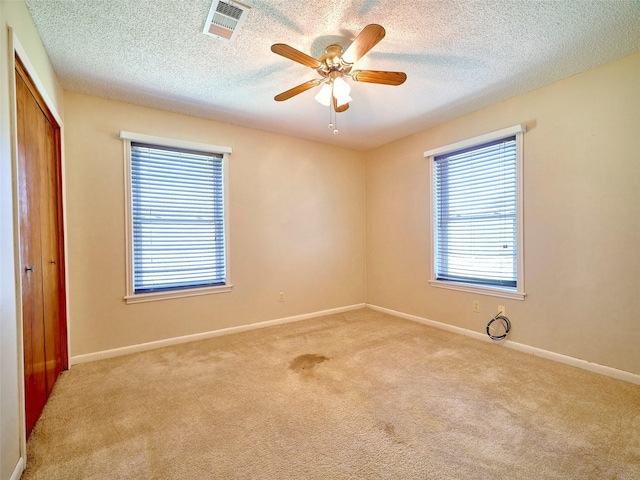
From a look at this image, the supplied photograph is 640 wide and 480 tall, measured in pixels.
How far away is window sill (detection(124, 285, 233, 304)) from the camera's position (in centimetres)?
312

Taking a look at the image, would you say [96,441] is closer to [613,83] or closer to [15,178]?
[15,178]

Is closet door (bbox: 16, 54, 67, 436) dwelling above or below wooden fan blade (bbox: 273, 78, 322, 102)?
below

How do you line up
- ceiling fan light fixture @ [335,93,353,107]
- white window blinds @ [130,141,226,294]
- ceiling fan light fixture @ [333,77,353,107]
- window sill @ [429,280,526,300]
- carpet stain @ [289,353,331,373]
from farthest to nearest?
white window blinds @ [130,141,226,294] → window sill @ [429,280,526,300] → carpet stain @ [289,353,331,373] → ceiling fan light fixture @ [335,93,353,107] → ceiling fan light fixture @ [333,77,353,107]

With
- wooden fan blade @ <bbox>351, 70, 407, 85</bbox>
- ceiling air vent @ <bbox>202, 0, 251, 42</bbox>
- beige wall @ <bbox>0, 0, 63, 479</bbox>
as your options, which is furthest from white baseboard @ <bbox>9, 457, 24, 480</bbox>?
wooden fan blade @ <bbox>351, 70, 407, 85</bbox>

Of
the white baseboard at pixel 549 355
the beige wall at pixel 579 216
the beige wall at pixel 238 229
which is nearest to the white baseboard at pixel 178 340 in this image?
the beige wall at pixel 238 229

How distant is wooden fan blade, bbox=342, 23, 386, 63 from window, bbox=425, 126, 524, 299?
1982mm

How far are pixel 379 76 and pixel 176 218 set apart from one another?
2540 mm

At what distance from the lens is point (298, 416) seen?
1.97 metres

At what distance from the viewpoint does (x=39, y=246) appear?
84.4 inches

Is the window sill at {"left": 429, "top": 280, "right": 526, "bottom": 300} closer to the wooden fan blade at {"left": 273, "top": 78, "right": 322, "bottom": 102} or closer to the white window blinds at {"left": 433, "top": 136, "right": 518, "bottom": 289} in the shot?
the white window blinds at {"left": 433, "top": 136, "right": 518, "bottom": 289}

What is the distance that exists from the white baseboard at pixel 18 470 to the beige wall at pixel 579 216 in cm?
376

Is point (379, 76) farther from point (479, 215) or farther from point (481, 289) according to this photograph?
point (481, 289)

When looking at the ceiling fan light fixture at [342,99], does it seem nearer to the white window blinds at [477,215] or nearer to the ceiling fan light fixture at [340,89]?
the ceiling fan light fixture at [340,89]

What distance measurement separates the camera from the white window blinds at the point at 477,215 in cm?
314
